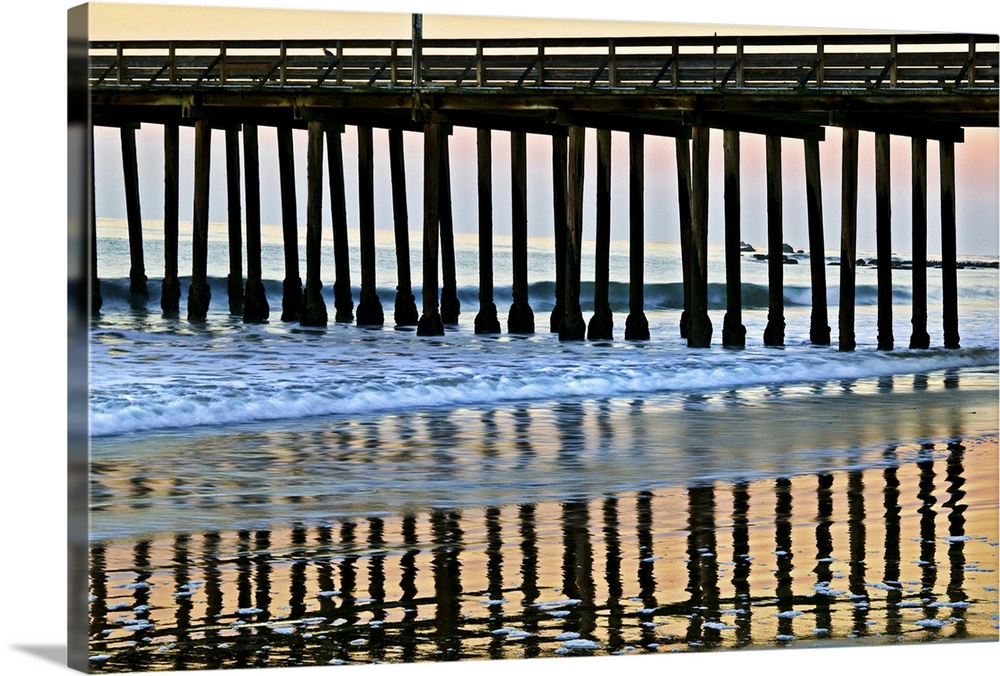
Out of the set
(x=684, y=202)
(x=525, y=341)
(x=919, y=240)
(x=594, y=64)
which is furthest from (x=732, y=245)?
(x=594, y=64)

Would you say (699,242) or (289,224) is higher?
(289,224)

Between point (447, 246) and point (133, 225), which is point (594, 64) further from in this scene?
point (447, 246)

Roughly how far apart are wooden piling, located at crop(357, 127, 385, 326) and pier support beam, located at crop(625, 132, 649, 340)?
226cm

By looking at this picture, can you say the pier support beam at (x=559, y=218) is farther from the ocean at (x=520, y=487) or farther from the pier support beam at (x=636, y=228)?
the pier support beam at (x=636, y=228)

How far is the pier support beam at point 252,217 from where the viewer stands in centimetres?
1402

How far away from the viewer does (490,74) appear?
11.3m

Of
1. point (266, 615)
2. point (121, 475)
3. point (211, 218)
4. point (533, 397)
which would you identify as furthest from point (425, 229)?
point (266, 615)

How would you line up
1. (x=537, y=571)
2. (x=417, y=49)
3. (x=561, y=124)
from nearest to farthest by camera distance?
(x=537, y=571) < (x=417, y=49) < (x=561, y=124)

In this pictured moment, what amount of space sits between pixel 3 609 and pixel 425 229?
701 centimetres

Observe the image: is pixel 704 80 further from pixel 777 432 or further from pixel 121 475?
pixel 121 475

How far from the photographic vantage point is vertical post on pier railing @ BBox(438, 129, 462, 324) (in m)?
14.4

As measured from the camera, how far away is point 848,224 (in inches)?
576

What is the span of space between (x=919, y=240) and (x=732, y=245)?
154 cm

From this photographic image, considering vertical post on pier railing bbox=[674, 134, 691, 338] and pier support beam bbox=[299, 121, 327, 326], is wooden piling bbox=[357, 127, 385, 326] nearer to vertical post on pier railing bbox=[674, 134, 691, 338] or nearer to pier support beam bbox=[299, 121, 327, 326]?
pier support beam bbox=[299, 121, 327, 326]
